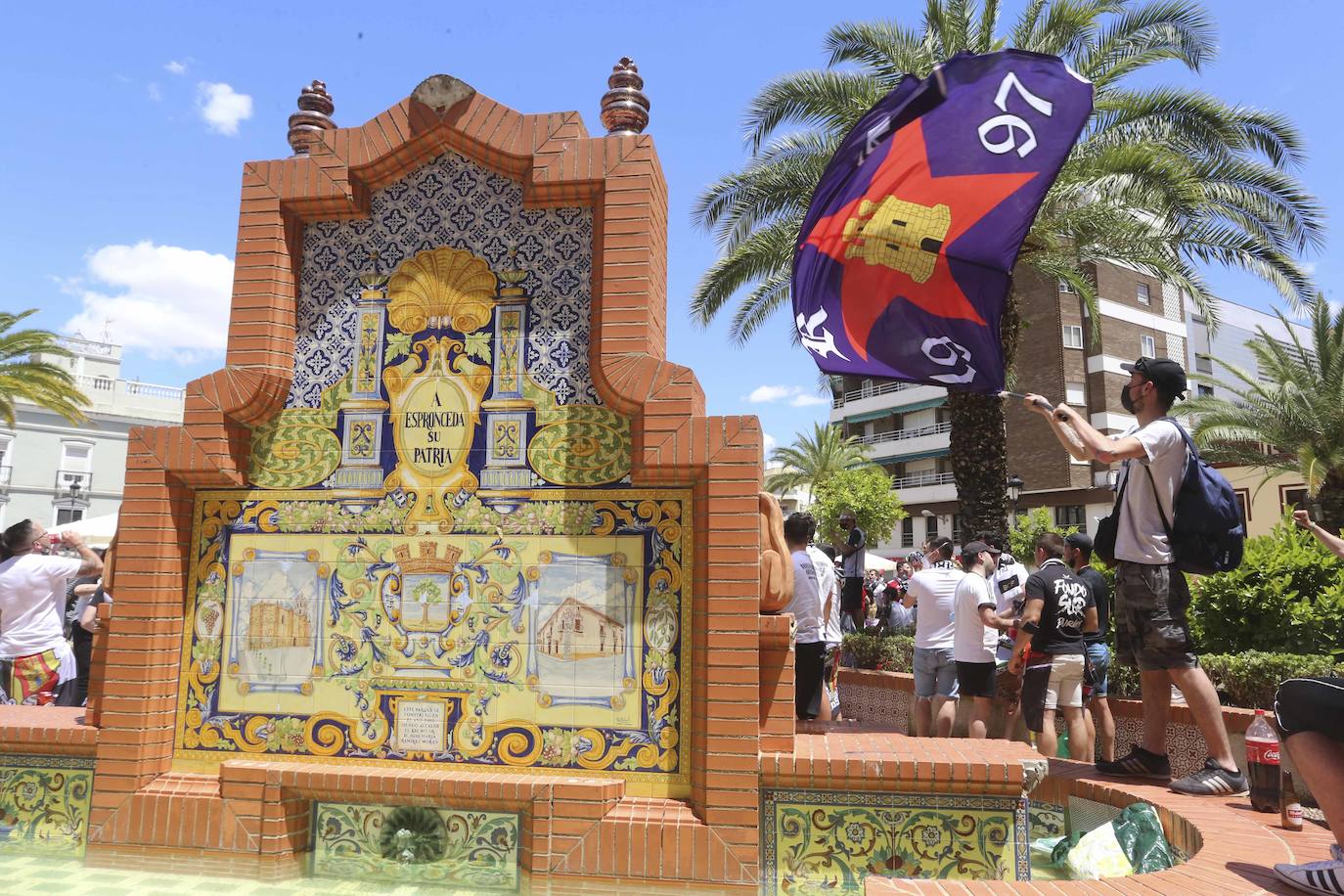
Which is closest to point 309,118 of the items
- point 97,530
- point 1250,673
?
point 1250,673

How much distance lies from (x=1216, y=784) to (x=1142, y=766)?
0.48 m

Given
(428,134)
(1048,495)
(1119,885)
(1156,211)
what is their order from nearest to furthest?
(1119,885) → (428,134) → (1156,211) → (1048,495)

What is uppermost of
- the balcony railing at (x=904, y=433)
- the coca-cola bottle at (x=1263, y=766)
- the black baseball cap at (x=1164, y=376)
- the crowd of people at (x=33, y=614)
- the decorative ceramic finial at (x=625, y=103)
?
the balcony railing at (x=904, y=433)

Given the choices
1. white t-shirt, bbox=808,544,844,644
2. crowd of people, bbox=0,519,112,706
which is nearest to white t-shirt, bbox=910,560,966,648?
white t-shirt, bbox=808,544,844,644

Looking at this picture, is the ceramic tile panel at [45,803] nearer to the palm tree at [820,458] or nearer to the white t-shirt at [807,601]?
the white t-shirt at [807,601]

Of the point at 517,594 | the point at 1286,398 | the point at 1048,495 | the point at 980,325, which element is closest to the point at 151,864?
the point at 517,594

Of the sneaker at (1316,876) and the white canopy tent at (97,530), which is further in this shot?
the white canopy tent at (97,530)

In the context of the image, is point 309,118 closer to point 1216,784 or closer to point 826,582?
point 826,582

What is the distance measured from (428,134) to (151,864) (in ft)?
14.1

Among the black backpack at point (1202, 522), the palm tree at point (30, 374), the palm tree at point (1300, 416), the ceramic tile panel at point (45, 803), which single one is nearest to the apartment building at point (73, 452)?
the palm tree at point (30, 374)

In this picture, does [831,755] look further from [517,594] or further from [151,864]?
[151,864]

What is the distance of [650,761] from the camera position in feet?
15.9

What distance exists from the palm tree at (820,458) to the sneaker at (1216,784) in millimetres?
46116

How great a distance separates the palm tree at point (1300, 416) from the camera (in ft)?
71.4
